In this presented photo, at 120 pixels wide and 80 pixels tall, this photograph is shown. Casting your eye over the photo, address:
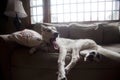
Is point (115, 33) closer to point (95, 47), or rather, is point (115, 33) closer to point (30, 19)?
point (95, 47)

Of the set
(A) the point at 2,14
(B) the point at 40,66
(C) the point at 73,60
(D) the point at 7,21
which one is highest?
(A) the point at 2,14

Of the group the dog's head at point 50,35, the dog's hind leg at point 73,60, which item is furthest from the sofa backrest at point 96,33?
the dog's hind leg at point 73,60

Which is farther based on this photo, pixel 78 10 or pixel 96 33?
pixel 78 10

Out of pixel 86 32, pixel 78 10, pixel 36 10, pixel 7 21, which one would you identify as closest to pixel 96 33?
pixel 86 32

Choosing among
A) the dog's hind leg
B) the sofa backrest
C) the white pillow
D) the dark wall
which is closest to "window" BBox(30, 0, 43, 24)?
the dark wall

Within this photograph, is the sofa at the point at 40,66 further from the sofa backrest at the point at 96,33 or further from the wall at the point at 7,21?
the wall at the point at 7,21

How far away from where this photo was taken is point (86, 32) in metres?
Answer: 3.02

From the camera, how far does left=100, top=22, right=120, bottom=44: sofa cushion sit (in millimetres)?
2945

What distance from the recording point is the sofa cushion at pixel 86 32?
9.85ft

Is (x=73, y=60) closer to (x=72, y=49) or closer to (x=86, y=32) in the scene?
(x=72, y=49)

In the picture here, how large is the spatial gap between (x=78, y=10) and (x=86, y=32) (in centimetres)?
87

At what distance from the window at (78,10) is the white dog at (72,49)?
1.38m

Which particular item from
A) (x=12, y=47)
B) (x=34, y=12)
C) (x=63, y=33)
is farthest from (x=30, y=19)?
(x=12, y=47)

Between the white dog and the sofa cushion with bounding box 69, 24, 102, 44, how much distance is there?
0.61 metres
